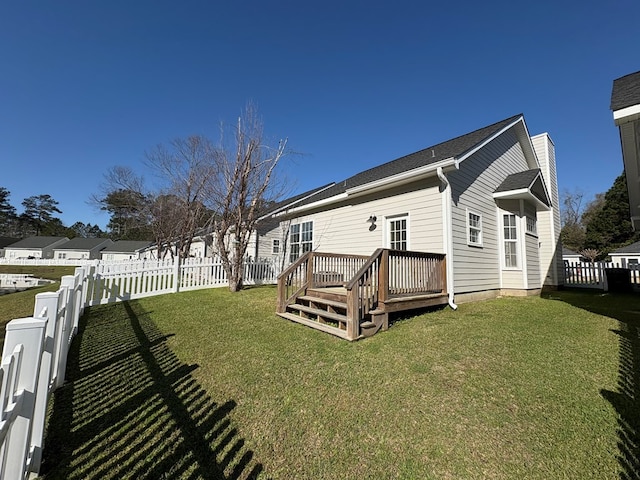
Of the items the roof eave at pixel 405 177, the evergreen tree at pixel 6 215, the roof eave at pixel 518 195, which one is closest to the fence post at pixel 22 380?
the roof eave at pixel 405 177

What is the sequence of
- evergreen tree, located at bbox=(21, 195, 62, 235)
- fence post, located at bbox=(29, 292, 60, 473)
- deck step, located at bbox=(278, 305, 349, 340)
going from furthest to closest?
1. evergreen tree, located at bbox=(21, 195, 62, 235)
2. deck step, located at bbox=(278, 305, 349, 340)
3. fence post, located at bbox=(29, 292, 60, 473)

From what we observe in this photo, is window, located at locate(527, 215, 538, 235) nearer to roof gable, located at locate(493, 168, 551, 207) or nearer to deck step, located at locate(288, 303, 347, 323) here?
roof gable, located at locate(493, 168, 551, 207)

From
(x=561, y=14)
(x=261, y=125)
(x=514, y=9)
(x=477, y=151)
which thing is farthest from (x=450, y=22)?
(x=261, y=125)

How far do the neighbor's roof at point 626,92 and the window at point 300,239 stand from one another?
938cm

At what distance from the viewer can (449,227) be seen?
7250 millimetres

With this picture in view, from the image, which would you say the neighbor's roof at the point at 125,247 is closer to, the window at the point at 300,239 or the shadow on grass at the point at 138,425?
the window at the point at 300,239

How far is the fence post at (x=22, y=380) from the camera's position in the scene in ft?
5.59

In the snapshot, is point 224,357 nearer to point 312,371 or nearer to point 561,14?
point 312,371

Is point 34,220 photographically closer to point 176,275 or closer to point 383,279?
point 176,275

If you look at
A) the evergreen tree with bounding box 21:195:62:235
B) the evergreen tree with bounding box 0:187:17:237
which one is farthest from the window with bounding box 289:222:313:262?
the evergreen tree with bounding box 0:187:17:237

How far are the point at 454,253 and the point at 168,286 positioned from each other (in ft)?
30.0

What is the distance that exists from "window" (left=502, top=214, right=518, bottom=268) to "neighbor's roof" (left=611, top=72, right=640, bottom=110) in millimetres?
4759

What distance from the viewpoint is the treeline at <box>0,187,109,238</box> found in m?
61.3

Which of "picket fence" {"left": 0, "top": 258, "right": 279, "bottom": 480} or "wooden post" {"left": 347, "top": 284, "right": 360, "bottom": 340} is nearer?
"picket fence" {"left": 0, "top": 258, "right": 279, "bottom": 480}
